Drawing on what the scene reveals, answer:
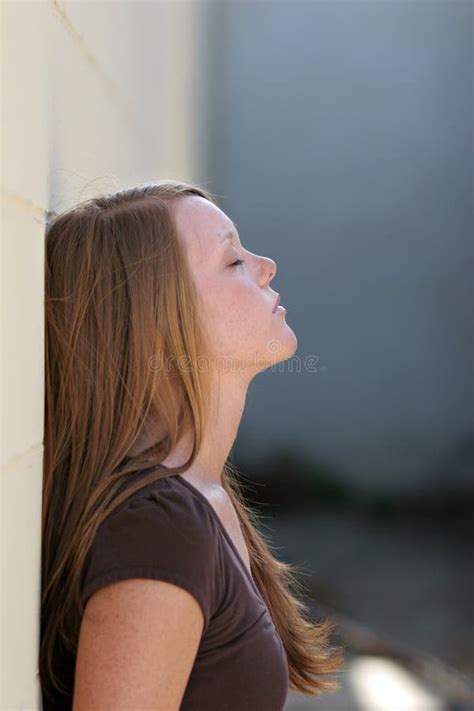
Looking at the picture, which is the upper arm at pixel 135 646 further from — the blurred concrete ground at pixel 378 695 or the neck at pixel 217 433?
the blurred concrete ground at pixel 378 695

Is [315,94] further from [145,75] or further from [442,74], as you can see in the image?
[145,75]

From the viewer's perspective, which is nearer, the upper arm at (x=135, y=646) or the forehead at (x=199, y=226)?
the upper arm at (x=135, y=646)

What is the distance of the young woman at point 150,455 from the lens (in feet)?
2.99

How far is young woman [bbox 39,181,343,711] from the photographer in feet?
2.99

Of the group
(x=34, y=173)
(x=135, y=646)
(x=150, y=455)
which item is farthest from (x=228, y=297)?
(x=135, y=646)

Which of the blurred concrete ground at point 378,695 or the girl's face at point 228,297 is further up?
the girl's face at point 228,297

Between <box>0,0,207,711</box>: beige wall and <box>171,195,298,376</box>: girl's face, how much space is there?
0.20m

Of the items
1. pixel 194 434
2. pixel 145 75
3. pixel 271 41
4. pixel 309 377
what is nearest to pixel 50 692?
pixel 194 434

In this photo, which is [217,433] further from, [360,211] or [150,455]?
[360,211]

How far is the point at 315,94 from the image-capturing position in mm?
4109

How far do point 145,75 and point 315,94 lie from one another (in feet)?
6.46

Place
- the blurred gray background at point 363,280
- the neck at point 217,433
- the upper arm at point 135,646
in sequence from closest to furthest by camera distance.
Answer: the upper arm at point 135,646 → the neck at point 217,433 → the blurred gray background at point 363,280

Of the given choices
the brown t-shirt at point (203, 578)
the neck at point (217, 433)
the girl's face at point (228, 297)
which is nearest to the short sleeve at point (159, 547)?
the brown t-shirt at point (203, 578)

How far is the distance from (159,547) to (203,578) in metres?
0.06
